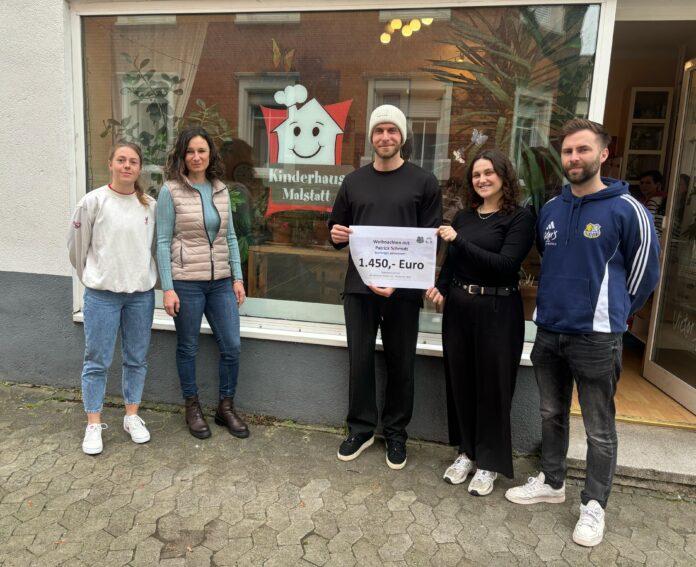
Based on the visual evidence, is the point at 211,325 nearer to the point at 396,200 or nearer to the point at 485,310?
the point at 396,200

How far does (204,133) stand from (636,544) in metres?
3.40

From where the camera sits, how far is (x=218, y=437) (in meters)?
3.70

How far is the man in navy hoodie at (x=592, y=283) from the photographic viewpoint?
8.39 feet

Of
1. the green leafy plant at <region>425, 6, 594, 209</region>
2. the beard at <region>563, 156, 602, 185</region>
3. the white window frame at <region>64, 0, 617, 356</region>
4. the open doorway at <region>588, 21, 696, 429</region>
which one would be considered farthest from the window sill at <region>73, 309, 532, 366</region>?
the open doorway at <region>588, 21, 696, 429</region>

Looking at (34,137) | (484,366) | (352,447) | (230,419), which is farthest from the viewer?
(34,137)

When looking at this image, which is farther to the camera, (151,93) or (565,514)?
(151,93)

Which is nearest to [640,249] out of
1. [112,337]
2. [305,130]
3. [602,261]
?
[602,261]

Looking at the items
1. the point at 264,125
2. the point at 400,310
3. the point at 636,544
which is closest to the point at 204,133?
the point at 264,125

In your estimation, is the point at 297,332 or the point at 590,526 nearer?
the point at 590,526

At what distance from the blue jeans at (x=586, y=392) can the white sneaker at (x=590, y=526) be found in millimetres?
41

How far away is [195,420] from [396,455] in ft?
4.64

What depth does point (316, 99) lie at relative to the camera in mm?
3959

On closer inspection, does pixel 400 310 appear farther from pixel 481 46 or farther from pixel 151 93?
pixel 151 93

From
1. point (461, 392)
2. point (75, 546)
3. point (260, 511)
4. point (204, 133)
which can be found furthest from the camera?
point (204, 133)
